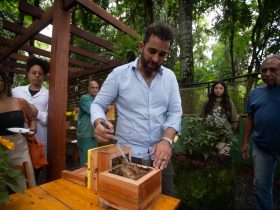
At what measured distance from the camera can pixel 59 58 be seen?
347 cm

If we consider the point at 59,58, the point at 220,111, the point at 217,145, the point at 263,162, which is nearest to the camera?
the point at 263,162

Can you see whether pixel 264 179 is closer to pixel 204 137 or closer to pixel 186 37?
pixel 204 137

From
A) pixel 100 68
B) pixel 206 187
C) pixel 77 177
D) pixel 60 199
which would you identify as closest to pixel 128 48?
pixel 100 68

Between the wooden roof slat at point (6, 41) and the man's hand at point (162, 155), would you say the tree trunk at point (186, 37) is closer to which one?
the wooden roof slat at point (6, 41)

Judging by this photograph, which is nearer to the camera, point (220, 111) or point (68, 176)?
point (68, 176)

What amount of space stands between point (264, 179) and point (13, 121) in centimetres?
303

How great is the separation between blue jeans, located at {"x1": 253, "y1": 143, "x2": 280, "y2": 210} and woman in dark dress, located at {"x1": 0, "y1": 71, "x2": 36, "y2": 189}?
2653mm

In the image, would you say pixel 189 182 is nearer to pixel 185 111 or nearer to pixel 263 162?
pixel 263 162

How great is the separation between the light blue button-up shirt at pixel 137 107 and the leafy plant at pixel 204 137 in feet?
5.40

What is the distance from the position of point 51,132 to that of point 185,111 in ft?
16.8

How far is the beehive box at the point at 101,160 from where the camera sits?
1.53 metres

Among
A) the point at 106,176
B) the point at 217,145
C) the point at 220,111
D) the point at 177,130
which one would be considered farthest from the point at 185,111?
the point at 106,176

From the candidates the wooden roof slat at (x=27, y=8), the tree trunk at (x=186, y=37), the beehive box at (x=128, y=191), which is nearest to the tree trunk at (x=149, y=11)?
the tree trunk at (x=186, y=37)

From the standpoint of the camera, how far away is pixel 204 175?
3.41 metres
